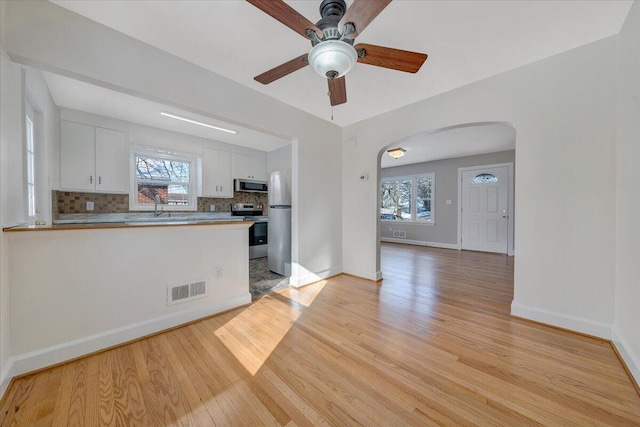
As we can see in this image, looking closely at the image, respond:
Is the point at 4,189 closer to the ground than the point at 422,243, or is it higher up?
higher up

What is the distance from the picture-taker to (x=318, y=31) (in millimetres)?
1401

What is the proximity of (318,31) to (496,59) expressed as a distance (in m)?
1.86

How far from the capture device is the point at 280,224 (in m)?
3.95

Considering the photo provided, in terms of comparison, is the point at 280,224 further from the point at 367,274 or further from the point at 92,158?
the point at 92,158

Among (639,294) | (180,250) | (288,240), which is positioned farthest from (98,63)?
(639,294)

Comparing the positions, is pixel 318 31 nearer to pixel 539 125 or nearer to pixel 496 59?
pixel 496 59

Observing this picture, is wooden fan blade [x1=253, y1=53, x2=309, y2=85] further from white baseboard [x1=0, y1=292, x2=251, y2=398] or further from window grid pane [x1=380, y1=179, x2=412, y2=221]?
window grid pane [x1=380, y1=179, x2=412, y2=221]

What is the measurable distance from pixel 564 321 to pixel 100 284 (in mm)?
3922

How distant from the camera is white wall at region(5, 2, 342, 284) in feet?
5.08

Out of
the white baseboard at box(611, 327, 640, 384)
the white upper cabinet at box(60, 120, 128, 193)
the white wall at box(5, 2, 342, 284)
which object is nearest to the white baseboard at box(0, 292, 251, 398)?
the white wall at box(5, 2, 342, 284)

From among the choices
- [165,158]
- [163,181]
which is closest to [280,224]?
[163,181]

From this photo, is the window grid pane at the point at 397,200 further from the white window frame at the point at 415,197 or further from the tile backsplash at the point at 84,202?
the tile backsplash at the point at 84,202

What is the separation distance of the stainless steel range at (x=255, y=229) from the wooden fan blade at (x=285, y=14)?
3960 millimetres

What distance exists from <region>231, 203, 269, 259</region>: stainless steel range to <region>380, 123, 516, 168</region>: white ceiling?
3134mm
